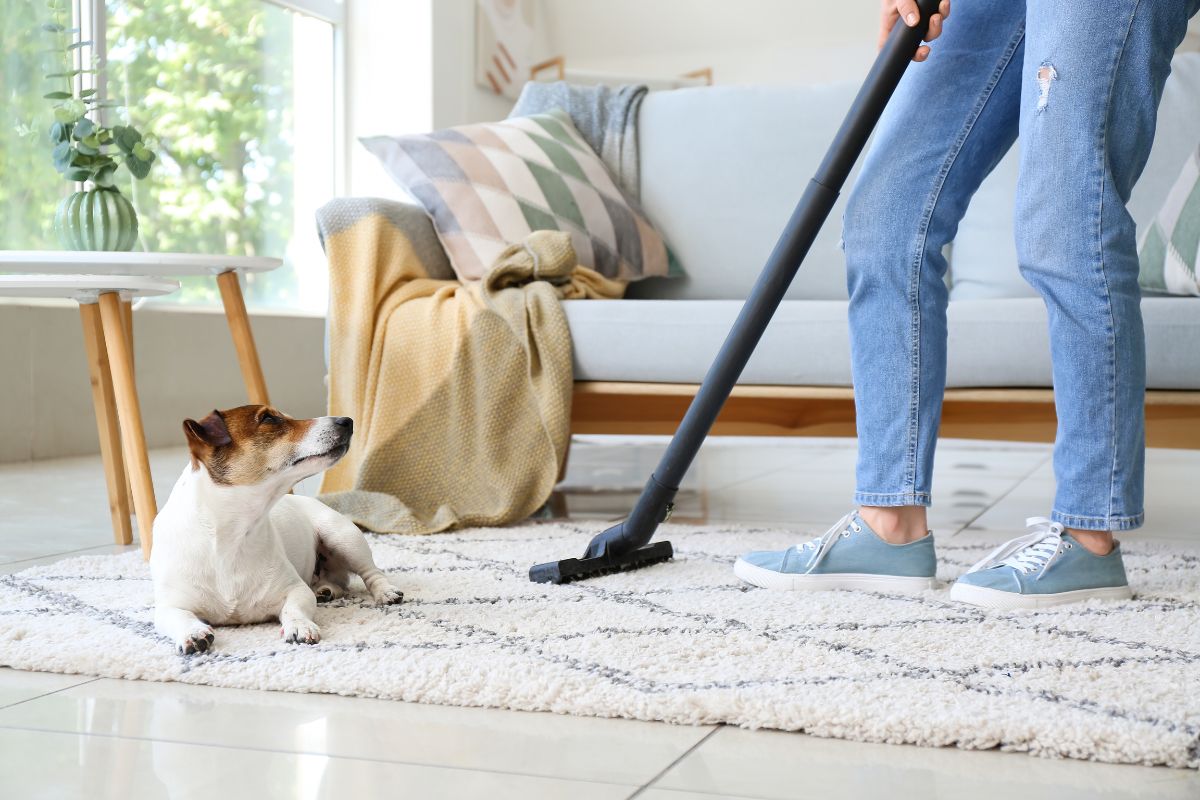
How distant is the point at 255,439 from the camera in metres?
1.29

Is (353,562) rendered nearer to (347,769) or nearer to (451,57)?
(347,769)

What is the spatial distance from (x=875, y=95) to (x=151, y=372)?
2.90m

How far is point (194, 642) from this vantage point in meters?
1.20

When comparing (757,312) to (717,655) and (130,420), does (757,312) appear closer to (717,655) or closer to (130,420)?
(717,655)

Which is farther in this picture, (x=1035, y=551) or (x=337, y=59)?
(x=337, y=59)

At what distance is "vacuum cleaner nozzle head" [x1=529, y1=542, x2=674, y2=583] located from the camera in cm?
155

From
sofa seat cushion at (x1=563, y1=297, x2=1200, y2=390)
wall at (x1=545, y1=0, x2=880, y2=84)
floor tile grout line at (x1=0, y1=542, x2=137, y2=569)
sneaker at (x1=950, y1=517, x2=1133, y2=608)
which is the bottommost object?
floor tile grout line at (x1=0, y1=542, x2=137, y2=569)

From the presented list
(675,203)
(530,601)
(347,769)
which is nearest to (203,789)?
(347,769)

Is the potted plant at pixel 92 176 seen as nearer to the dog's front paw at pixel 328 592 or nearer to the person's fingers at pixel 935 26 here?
the dog's front paw at pixel 328 592

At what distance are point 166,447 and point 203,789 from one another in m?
3.15

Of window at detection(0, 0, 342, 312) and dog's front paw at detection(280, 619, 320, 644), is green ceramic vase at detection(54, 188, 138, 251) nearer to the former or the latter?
dog's front paw at detection(280, 619, 320, 644)

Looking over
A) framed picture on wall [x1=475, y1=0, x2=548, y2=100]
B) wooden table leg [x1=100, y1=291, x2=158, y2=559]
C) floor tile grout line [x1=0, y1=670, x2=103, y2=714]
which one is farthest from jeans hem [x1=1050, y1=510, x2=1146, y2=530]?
framed picture on wall [x1=475, y1=0, x2=548, y2=100]

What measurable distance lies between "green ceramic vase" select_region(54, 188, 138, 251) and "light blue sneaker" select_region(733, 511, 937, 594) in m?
1.22

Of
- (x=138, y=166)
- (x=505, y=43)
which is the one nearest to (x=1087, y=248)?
(x=138, y=166)
